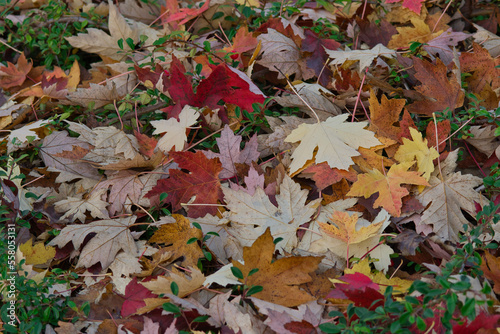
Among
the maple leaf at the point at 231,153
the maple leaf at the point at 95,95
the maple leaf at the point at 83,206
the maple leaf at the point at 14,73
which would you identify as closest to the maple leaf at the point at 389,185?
the maple leaf at the point at 231,153

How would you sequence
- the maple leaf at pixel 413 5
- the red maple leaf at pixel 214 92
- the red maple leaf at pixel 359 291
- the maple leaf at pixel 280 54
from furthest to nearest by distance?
the maple leaf at pixel 413 5 < the maple leaf at pixel 280 54 < the red maple leaf at pixel 214 92 < the red maple leaf at pixel 359 291

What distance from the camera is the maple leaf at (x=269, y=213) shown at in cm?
135

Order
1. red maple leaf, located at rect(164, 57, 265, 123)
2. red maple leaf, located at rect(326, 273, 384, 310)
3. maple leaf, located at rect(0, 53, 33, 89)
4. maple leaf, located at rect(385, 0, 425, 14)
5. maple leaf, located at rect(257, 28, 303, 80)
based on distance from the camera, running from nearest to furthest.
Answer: red maple leaf, located at rect(326, 273, 384, 310) < red maple leaf, located at rect(164, 57, 265, 123) < maple leaf, located at rect(257, 28, 303, 80) < maple leaf, located at rect(385, 0, 425, 14) < maple leaf, located at rect(0, 53, 33, 89)

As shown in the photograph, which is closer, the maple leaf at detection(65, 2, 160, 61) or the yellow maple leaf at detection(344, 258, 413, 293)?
the yellow maple leaf at detection(344, 258, 413, 293)

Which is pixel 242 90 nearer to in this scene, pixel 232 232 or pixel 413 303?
pixel 232 232

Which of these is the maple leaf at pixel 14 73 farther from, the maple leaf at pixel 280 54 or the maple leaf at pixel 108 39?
the maple leaf at pixel 280 54

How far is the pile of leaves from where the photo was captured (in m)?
1.17

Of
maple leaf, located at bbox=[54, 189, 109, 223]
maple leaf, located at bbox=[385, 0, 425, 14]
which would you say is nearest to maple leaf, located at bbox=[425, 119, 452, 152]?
maple leaf, located at bbox=[385, 0, 425, 14]

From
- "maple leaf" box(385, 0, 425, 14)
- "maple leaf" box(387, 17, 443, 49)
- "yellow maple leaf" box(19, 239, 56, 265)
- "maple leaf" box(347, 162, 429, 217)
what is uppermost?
"maple leaf" box(385, 0, 425, 14)

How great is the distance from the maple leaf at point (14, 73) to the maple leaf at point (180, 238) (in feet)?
4.17

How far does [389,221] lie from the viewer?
134 cm

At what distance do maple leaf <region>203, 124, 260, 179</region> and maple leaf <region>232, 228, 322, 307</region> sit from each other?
0.40 metres

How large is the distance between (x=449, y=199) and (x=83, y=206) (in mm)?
1337

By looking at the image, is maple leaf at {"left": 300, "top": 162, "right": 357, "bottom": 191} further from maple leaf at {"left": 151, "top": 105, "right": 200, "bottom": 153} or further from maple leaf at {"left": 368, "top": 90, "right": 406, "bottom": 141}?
maple leaf at {"left": 151, "top": 105, "right": 200, "bottom": 153}
